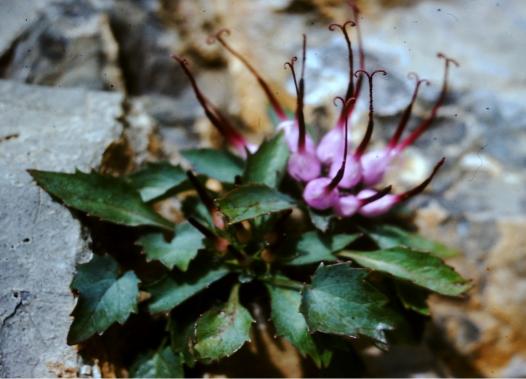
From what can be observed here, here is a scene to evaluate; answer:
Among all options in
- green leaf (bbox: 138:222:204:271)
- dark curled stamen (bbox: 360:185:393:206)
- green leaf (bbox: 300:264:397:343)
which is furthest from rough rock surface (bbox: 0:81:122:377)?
dark curled stamen (bbox: 360:185:393:206)

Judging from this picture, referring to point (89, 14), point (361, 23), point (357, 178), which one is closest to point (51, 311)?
point (357, 178)

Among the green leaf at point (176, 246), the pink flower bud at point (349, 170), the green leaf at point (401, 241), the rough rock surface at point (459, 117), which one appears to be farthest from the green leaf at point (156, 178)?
the rough rock surface at point (459, 117)

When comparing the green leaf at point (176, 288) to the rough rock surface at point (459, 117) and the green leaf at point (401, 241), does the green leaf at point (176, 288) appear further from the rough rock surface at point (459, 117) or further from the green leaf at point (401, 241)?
the rough rock surface at point (459, 117)

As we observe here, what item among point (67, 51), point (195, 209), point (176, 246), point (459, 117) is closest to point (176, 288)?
point (176, 246)

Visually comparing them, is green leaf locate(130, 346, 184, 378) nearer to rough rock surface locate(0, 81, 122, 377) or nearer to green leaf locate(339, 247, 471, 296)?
rough rock surface locate(0, 81, 122, 377)

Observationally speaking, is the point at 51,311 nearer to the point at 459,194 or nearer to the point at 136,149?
the point at 136,149
